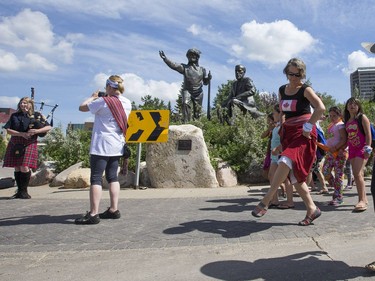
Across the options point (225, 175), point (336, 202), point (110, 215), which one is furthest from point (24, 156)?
point (336, 202)

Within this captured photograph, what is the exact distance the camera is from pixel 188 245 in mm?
3541

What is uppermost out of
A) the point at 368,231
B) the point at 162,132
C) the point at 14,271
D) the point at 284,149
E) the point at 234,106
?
the point at 234,106

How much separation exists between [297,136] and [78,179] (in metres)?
5.40

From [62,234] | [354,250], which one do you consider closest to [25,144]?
[62,234]

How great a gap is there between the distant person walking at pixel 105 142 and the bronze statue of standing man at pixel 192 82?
7.91 m

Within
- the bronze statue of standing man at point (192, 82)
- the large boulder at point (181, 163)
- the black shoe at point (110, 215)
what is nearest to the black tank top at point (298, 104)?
the black shoe at point (110, 215)

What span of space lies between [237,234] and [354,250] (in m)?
1.10

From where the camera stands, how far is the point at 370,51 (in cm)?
288

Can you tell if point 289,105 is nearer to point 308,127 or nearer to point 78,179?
point 308,127

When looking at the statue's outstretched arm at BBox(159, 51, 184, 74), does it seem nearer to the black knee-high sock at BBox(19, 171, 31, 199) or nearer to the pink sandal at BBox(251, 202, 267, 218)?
the black knee-high sock at BBox(19, 171, 31, 199)

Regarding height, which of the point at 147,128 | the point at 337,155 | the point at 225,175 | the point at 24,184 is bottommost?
the point at 24,184

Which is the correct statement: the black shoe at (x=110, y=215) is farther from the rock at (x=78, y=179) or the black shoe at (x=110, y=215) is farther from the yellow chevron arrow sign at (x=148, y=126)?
the rock at (x=78, y=179)

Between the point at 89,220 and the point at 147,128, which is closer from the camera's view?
the point at 89,220

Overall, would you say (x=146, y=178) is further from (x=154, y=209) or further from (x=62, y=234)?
(x=62, y=234)
